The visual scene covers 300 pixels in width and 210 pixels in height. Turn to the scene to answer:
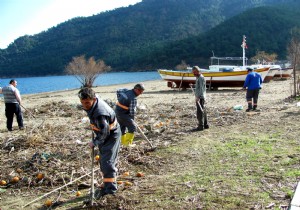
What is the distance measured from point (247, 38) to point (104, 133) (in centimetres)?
8411

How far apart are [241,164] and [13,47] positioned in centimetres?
17927

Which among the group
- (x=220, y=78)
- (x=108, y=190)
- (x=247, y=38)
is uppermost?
(x=247, y=38)

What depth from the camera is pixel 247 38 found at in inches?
3255

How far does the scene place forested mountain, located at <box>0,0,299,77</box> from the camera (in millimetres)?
134625

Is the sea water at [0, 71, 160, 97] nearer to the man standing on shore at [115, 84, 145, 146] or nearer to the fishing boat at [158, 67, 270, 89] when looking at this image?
the fishing boat at [158, 67, 270, 89]

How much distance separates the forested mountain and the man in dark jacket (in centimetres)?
11130

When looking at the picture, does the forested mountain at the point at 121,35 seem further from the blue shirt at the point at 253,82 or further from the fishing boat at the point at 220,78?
the blue shirt at the point at 253,82

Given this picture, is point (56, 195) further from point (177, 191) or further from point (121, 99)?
point (121, 99)

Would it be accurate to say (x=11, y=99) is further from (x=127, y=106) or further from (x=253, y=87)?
(x=253, y=87)

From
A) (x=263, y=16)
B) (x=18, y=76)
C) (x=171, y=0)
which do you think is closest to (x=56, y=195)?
(x=263, y=16)

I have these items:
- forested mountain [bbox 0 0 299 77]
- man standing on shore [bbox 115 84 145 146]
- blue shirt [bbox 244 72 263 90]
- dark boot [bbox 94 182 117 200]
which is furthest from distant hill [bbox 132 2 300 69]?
dark boot [bbox 94 182 117 200]

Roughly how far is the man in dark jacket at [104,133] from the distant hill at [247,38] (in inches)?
2830

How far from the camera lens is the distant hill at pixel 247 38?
3078 inches

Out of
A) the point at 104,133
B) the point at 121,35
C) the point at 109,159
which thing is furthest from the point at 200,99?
the point at 121,35
